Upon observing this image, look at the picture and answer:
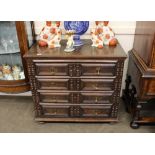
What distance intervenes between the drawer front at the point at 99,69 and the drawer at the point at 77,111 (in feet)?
1.03

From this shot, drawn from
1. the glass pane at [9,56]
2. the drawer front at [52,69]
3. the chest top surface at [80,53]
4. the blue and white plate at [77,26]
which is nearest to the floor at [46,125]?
the glass pane at [9,56]

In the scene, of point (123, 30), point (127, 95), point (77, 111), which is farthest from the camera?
point (127, 95)

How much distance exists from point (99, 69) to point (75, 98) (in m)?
0.32

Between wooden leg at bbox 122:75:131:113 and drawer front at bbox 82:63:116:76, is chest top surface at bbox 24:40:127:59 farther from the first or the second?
wooden leg at bbox 122:75:131:113

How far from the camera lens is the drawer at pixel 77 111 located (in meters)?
1.52

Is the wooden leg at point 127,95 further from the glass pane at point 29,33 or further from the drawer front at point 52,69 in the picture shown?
the glass pane at point 29,33

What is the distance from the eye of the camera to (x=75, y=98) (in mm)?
1476

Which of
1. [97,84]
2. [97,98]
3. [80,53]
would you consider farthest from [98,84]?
[80,53]

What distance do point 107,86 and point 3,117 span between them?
103 cm

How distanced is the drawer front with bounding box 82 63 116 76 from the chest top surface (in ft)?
0.21

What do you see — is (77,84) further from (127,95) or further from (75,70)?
(127,95)
